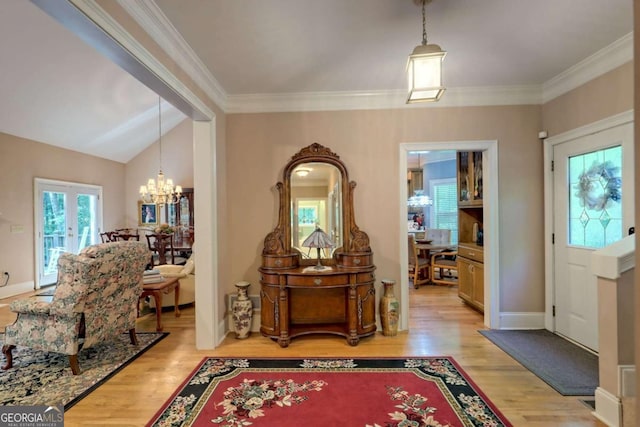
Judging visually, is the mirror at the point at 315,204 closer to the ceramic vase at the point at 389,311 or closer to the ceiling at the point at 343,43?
the ceramic vase at the point at 389,311

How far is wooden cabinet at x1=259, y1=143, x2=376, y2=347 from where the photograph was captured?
2.97 m

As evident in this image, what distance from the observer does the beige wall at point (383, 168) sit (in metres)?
3.36

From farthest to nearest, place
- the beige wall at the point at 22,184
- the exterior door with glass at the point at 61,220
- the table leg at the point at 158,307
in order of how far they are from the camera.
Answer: the exterior door with glass at the point at 61,220
the beige wall at the point at 22,184
the table leg at the point at 158,307

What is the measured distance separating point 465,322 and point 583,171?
207 cm

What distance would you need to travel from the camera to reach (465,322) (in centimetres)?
360

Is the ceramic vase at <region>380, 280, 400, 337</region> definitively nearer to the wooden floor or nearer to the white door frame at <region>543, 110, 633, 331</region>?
the wooden floor

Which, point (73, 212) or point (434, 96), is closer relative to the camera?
point (434, 96)

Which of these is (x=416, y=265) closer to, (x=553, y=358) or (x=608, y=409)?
(x=553, y=358)

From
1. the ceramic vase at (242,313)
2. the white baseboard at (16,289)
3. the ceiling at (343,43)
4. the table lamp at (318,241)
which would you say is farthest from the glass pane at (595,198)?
the white baseboard at (16,289)

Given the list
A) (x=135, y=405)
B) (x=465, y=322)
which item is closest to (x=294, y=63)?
(x=135, y=405)

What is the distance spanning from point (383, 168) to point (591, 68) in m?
2.10

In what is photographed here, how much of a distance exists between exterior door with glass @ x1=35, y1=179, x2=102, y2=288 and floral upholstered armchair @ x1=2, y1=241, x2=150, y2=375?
429 cm

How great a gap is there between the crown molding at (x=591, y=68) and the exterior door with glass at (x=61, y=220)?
841cm

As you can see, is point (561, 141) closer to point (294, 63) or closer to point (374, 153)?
point (374, 153)
